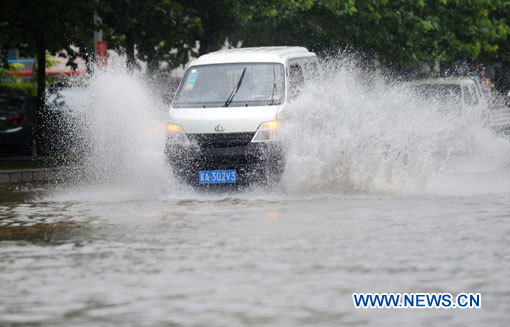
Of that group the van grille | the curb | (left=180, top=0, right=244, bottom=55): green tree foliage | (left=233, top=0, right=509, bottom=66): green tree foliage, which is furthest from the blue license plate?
(left=233, top=0, right=509, bottom=66): green tree foliage

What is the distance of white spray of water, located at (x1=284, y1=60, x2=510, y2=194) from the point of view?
51.2 ft

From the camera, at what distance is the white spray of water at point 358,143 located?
1559 cm

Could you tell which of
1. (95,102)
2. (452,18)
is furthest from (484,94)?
(452,18)

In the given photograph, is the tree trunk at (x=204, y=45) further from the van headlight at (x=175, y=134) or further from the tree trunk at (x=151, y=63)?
the van headlight at (x=175, y=134)

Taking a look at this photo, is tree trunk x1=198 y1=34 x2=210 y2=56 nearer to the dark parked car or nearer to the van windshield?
the dark parked car

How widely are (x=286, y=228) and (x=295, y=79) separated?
549cm

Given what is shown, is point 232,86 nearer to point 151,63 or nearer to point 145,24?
point 145,24

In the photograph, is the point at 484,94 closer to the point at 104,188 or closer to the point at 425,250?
the point at 104,188

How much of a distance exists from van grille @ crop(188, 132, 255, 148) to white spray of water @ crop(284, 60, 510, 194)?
23.7 inches


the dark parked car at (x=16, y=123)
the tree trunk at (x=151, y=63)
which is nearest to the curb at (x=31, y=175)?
the dark parked car at (x=16, y=123)

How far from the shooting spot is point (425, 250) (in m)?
9.63

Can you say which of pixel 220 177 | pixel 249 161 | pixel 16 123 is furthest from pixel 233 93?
pixel 16 123

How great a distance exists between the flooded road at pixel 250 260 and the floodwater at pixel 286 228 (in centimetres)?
2

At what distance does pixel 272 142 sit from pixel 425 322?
28.4 ft
